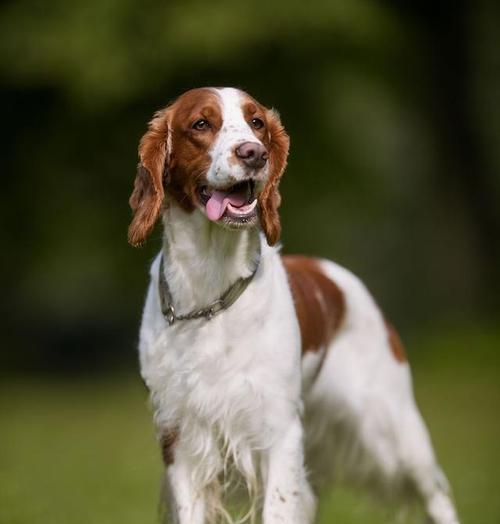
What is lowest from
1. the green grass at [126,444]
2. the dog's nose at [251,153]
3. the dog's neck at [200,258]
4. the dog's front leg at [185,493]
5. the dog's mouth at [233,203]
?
the green grass at [126,444]

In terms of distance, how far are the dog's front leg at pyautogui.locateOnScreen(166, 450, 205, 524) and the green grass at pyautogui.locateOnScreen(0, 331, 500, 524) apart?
1391mm

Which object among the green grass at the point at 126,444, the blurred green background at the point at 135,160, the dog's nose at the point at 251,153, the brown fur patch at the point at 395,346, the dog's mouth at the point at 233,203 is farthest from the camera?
the blurred green background at the point at 135,160

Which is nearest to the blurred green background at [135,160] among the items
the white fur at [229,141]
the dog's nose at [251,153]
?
the white fur at [229,141]

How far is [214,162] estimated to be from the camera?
4.45 m

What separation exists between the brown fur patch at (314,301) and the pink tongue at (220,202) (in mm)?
705

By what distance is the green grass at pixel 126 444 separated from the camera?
22.9 feet

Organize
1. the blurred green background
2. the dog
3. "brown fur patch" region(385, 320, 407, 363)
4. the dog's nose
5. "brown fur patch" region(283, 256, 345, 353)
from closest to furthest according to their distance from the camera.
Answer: the dog's nose < the dog < "brown fur patch" region(283, 256, 345, 353) < "brown fur patch" region(385, 320, 407, 363) < the blurred green background

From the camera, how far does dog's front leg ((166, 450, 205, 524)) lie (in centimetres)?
473

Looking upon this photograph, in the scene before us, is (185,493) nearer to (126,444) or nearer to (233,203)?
(233,203)

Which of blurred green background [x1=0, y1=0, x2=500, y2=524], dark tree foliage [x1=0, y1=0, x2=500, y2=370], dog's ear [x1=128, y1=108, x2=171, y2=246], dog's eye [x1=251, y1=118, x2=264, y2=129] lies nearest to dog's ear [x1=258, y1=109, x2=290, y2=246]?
dog's eye [x1=251, y1=118, x2=264, y2=129]

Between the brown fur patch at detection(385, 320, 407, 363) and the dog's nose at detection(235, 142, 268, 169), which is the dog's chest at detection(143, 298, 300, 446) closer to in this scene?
the dog's nose at detection(235, 142, 268, 169)

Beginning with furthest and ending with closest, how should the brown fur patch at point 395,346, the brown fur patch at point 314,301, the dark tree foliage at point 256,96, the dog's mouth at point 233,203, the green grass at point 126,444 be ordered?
the dark tree foliage at point 256,96 < the green grass at point 126,444 < the brown fur patch at point 395,346 < the brown fur patch at point 314,301 < the dog's mouth at point 233,203

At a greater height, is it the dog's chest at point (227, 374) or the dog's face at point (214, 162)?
the dog's face at point (214, 162)

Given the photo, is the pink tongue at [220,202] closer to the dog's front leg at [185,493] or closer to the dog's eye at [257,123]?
the dog's eye at [257,123]
